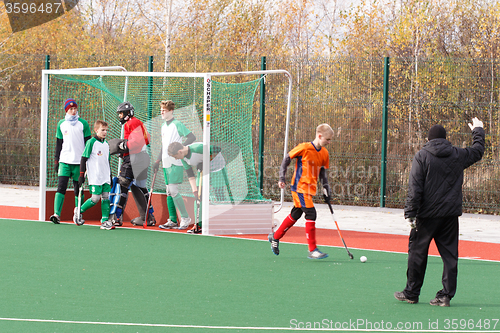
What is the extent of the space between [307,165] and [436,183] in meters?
2.49

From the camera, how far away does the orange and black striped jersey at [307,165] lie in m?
8.62

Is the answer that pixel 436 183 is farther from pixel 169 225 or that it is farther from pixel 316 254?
pixel 169 225

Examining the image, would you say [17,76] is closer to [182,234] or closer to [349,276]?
[182,234]

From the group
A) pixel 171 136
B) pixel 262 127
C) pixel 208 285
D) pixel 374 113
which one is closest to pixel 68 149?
pixel 171 136

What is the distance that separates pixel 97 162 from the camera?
1116cm

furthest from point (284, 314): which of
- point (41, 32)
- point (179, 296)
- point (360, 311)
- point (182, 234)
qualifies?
point (41, 32)

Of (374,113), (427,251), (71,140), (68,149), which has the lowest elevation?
(427,251)

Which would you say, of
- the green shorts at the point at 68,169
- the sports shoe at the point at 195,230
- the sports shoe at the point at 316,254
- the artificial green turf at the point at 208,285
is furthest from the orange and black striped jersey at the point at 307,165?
the green shorts at the point at 68,169

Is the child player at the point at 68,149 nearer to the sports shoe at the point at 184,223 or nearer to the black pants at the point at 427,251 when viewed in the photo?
the sports shoe at the point at 184,223

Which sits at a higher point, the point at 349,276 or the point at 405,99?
the point at 405,99

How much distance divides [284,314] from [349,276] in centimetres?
198

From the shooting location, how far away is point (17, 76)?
18234mm

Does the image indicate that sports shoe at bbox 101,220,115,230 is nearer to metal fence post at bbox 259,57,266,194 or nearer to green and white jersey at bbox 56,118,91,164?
green and white jersey at bbox 56,118,91,164

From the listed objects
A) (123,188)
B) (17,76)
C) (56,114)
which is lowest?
(123,188)
